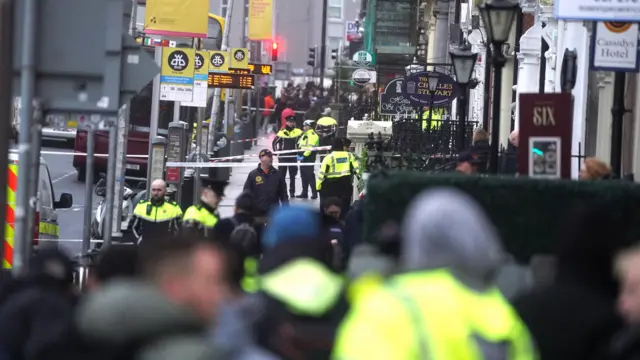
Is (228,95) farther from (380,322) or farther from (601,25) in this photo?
(380,322)

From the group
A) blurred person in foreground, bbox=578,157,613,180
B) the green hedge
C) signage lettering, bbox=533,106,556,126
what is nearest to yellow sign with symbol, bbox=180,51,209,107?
signage lettering, bbox=533,106,556,126

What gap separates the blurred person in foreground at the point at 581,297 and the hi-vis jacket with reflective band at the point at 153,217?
11536 mm

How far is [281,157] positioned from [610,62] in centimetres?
1847

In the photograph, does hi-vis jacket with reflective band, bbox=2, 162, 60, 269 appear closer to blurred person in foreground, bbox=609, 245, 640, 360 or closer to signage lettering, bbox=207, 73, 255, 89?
blurred person in foreground, bbox=609, 245, 640, 360

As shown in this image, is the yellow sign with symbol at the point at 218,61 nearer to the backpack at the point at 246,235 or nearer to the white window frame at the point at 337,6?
the backpack at the point at 246,235

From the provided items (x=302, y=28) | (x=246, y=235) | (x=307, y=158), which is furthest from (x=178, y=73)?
(x=302, y=28)

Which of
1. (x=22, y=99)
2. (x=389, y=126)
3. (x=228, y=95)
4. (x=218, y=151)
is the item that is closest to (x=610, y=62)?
(x=22, y=99)

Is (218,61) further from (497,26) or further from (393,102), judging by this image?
(497,26)

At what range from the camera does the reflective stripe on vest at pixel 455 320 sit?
3.81 m

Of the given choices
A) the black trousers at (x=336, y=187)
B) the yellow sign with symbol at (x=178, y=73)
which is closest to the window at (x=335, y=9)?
the yellow sign with symbol at (x=178, y=73)

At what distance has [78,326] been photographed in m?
4.73

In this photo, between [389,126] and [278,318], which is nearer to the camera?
[278,318]

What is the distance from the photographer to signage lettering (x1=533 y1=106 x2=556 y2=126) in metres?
11.6

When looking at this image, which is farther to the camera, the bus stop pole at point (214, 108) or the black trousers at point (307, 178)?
the bus stop pole at point (214, 108)
